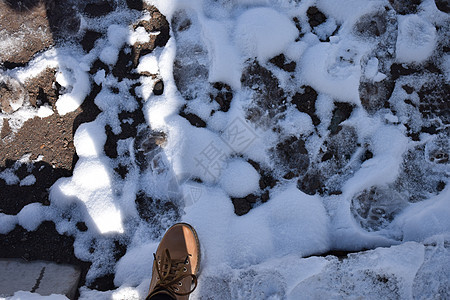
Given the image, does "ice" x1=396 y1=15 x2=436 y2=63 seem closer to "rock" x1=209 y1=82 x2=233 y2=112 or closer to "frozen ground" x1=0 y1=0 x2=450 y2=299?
"frozen ground" x1=0 y1=0 x2=450 y2=299

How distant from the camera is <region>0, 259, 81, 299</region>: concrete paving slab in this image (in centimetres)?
187

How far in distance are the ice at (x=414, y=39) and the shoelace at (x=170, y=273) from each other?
1.95 metres

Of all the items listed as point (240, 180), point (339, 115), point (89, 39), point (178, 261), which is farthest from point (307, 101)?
point (89, 39)

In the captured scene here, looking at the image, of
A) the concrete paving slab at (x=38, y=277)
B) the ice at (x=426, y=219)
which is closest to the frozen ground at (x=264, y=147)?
the ice at (x=426, y=219)

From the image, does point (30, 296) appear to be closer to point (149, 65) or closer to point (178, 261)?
point (178, 261)

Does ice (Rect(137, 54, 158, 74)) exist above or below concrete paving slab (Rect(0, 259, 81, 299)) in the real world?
above

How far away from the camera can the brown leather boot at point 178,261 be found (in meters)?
1.82

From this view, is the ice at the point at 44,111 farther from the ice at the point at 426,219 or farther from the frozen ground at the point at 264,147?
the ice at the point at 426,219

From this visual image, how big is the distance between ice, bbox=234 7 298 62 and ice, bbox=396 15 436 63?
710mm

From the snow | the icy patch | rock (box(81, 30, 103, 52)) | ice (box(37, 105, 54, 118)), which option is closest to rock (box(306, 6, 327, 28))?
the snow

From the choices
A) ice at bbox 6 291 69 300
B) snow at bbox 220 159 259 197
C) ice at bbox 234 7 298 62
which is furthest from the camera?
ice at bbox 234 7 298 62

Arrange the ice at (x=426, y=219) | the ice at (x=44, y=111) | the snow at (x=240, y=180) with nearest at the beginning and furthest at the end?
1. the ice at (x=426, y=219)
2. the snow at (x=240, y=180)
3. the ice at (x=44, y=111)

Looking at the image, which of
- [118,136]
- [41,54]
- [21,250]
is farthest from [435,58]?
[21,250]

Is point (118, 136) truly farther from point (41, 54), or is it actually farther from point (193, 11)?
point (193, 11)
